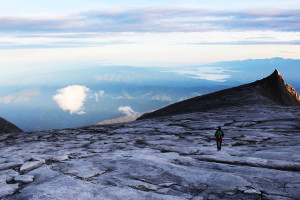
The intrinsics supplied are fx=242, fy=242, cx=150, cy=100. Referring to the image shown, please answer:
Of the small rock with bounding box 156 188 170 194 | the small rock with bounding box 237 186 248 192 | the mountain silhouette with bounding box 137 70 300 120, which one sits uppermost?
the mountain silhouette with bounding box 137 70 300 120

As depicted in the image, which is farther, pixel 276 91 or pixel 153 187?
pixel 276 91

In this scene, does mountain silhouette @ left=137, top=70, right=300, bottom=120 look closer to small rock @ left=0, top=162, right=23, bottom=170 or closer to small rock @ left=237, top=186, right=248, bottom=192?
small rock @ left=0, top=162, right=23, bottom=170

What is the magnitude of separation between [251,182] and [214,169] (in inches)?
69.9

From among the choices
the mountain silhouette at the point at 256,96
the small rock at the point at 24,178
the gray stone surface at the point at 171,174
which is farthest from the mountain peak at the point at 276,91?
the small rock at the point at 24,178

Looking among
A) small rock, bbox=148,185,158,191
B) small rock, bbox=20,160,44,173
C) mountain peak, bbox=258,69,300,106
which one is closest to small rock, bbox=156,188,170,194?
small rock, bbox=148,185,158,191

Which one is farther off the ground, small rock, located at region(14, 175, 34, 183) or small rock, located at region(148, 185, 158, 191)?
small rock, located at region(14, 175, 34, 183)

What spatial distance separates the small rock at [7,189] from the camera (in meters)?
6.98

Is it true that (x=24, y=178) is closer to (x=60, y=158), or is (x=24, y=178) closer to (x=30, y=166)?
(x=30, y=166)

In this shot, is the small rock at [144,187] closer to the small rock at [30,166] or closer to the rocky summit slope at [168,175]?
the rocky summit slope at [168,175]

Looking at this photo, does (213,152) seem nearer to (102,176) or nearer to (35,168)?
(102,176)

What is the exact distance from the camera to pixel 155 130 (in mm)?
20422

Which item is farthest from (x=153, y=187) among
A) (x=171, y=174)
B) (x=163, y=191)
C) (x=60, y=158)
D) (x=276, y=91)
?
(x=276, y=91)

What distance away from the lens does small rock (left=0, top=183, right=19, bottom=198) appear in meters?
6.98

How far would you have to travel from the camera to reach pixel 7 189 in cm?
726
